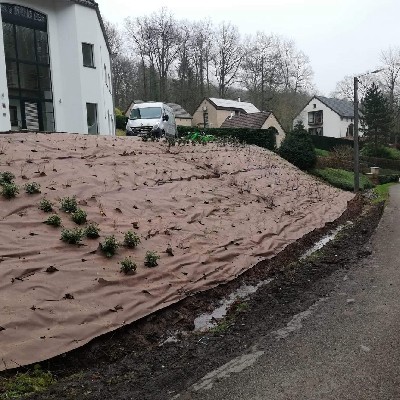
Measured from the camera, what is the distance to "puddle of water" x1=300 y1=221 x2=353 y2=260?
1018 centimetres

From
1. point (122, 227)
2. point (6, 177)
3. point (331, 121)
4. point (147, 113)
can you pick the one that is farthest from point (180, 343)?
point (331, 121)

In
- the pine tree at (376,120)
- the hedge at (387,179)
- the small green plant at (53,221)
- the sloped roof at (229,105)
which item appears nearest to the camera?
the small green plant at (53,221)

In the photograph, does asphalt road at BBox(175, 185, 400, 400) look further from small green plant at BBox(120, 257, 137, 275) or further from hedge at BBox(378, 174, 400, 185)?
hedge at BBox(378, 174, 400, 185)

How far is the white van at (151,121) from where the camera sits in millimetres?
23094

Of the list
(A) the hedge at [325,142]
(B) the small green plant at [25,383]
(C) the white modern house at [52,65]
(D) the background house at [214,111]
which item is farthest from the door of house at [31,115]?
(A) the hedge at [325,142]

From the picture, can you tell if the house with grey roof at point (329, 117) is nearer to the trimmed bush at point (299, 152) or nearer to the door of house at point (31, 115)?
the trimmed bush at point (299, 152)

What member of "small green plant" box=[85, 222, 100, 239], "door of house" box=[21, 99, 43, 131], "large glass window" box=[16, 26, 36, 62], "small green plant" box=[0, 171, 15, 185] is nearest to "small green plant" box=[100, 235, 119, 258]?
"small green plant" box=[85, 222, 100, 239]

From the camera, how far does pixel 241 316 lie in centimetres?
636

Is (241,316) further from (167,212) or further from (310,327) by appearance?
(167,212)

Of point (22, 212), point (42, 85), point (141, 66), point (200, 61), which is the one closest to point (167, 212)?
point (22, 212)

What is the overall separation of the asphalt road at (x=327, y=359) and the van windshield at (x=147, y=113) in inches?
743

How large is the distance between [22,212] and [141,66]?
187 ft

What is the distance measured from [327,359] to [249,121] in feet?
129

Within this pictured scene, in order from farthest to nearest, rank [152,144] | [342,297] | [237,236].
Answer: [152,144]
[237,236]
[342,297]
